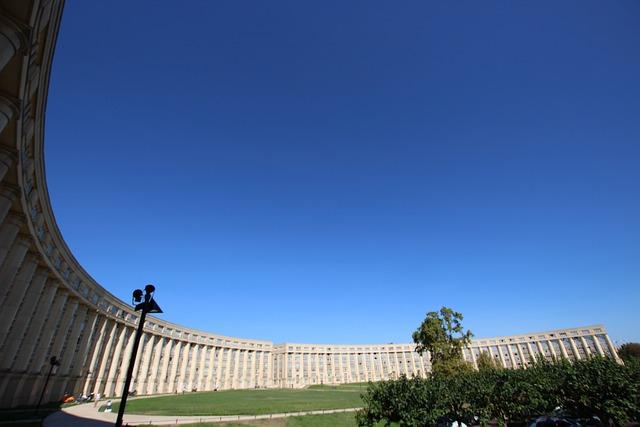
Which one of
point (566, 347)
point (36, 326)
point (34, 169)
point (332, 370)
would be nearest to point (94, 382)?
point (36, 326)

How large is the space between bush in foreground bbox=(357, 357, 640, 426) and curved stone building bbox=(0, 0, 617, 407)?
512cm

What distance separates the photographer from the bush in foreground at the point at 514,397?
73.2 ft

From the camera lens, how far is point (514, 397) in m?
26.7

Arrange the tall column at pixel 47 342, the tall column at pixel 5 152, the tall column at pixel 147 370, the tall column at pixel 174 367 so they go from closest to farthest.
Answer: the tall column at pixel 5 152 → the tall column at pixel 47 342 → the tall column at pixel 147 370 → the tall column at pixel 174 367

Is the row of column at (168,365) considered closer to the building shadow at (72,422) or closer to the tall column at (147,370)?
the tall column at (147,370)

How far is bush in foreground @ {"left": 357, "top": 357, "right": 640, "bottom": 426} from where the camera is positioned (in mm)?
22312

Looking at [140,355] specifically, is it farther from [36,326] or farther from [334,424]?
[334,424]

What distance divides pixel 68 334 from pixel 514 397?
6448cm

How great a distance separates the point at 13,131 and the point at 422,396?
30.1 meters

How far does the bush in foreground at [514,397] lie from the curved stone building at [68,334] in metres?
5.12

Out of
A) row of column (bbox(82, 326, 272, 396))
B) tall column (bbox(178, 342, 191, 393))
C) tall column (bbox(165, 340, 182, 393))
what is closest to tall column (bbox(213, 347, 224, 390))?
row of column (bbox(82, 326, 272, 396))

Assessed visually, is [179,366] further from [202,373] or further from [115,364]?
[115,364]

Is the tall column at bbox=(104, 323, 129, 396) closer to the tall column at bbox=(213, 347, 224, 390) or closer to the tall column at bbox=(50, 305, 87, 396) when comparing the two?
the tall column at bbox=(50, 305, 87, 396)

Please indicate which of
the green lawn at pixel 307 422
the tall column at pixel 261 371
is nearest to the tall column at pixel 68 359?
the green lawn at pixel 307 422
